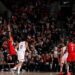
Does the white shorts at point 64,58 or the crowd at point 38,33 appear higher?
the crowd at point 38,33

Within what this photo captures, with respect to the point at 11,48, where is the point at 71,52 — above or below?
below

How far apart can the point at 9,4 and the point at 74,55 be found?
12.3 metres

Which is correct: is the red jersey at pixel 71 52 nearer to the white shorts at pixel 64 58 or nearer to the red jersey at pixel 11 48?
the white shorts at pixel 64 58

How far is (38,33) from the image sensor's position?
28062mm

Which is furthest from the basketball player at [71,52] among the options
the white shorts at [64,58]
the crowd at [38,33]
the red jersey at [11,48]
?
the crowd at [38,33]

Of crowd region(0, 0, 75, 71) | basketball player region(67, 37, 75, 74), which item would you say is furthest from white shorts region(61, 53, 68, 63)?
crowd region(0, 0, 75, 71)

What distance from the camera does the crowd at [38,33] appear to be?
25062 mm

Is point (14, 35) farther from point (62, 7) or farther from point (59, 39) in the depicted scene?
point (62, 7)

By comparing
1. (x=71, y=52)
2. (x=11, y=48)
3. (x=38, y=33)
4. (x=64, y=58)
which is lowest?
(x=64, y=58)

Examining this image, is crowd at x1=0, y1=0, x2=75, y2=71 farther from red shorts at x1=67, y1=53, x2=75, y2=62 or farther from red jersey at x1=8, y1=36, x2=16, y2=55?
red shorts at x1=67, y1=53, x2=75, y2=62

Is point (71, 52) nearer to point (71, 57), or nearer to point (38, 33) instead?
point (71, 57)

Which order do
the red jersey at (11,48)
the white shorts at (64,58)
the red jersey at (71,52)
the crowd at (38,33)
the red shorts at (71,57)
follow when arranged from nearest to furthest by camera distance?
1. the red jersey at (71,52)
2. the red shorts at (71,57)
3. the white shorts at (64,58)
4. the red jersey at (11,48)
5. the crowd at (38,33)

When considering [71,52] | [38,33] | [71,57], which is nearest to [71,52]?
[71,52]

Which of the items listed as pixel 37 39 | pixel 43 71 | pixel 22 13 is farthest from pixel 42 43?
pixel 22 13
